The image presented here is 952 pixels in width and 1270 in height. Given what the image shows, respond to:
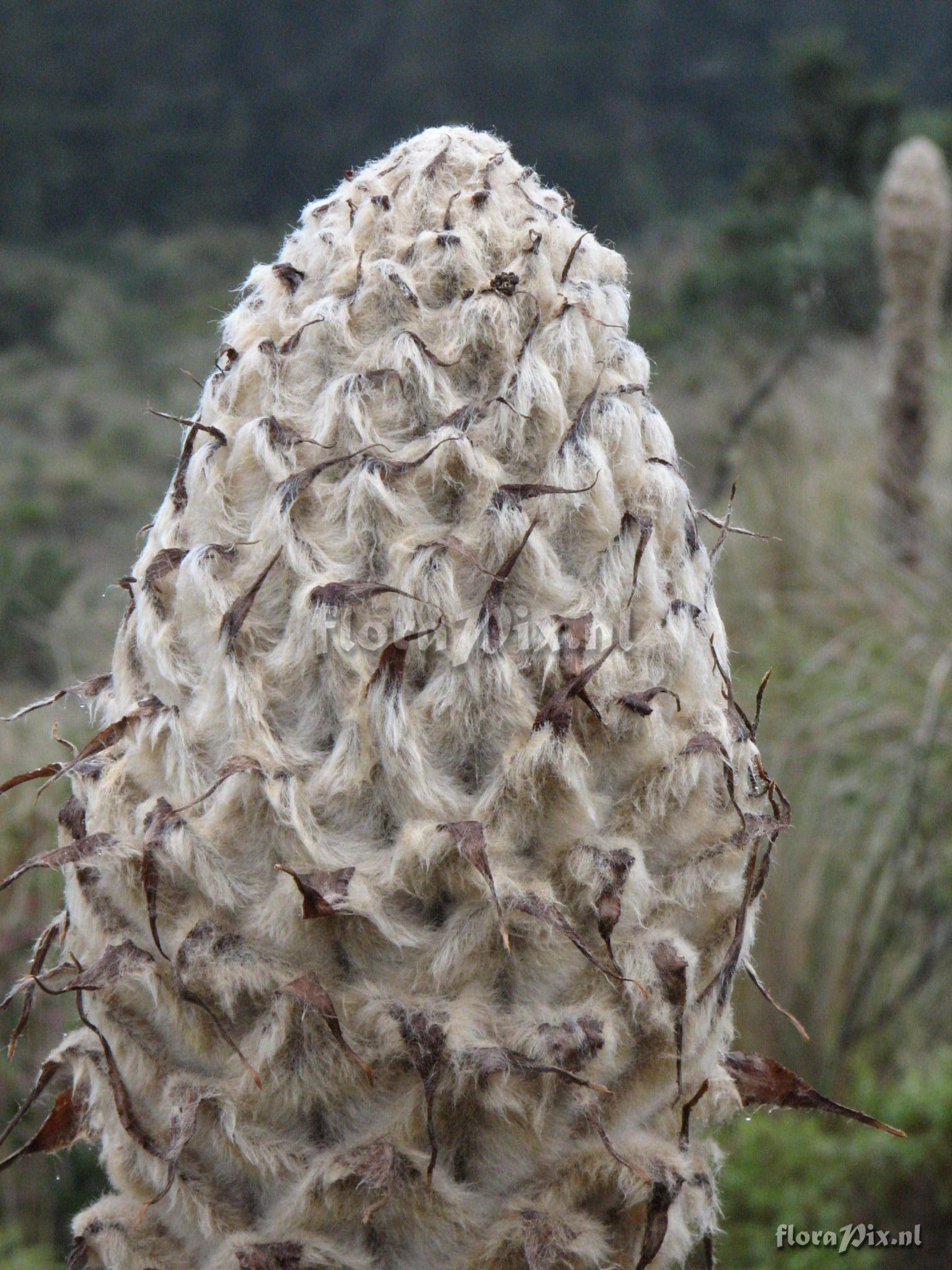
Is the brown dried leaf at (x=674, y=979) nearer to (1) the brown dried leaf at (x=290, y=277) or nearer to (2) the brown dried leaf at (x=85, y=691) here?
(2) the brown dried leaf at (x=85, y=691)

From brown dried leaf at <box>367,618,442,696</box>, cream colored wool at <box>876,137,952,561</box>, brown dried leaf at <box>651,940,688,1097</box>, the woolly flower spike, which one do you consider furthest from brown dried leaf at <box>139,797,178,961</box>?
cream colored wool at <box>876,137,952,561</box>

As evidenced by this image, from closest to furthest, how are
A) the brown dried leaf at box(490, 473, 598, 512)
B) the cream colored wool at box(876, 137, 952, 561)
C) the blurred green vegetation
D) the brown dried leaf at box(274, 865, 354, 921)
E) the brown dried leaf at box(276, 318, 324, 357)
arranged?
1. the brown dried leaf at box(274, 865, 354, 921)
2. the brown dried leaf at box(490, 473, 598, 512)
3. the brown dried leaf at box(276, 318, 324, 357)
4. the blurred green vegetation
5. the cream colored wool at box(876, 137, 952, 561)

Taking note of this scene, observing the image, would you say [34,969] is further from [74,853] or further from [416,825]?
[416,825]

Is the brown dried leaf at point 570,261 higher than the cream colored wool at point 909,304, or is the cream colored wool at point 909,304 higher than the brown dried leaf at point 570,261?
the cream colored wool at point 909,304

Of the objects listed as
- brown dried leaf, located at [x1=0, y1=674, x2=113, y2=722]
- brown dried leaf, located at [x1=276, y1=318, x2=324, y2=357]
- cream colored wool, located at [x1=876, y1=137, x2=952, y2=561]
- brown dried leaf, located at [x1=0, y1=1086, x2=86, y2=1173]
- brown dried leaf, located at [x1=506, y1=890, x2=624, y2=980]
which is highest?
cream colored wool, located at [x1=876, y1=137, x2=952, y2=561]

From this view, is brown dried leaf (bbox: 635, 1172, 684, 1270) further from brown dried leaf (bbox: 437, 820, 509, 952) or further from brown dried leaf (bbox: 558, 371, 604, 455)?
brown dried leaf (bbox: 558, 371, 604, 455)

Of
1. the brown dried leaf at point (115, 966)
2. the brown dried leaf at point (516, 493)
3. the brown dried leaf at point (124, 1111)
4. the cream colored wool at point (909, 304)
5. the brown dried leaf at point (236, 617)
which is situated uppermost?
the cream colored wool at point (909, 304)

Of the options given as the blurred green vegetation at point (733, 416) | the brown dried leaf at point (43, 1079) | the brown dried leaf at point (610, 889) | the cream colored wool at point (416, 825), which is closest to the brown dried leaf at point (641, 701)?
the cream colored wool at point (416, 825)
